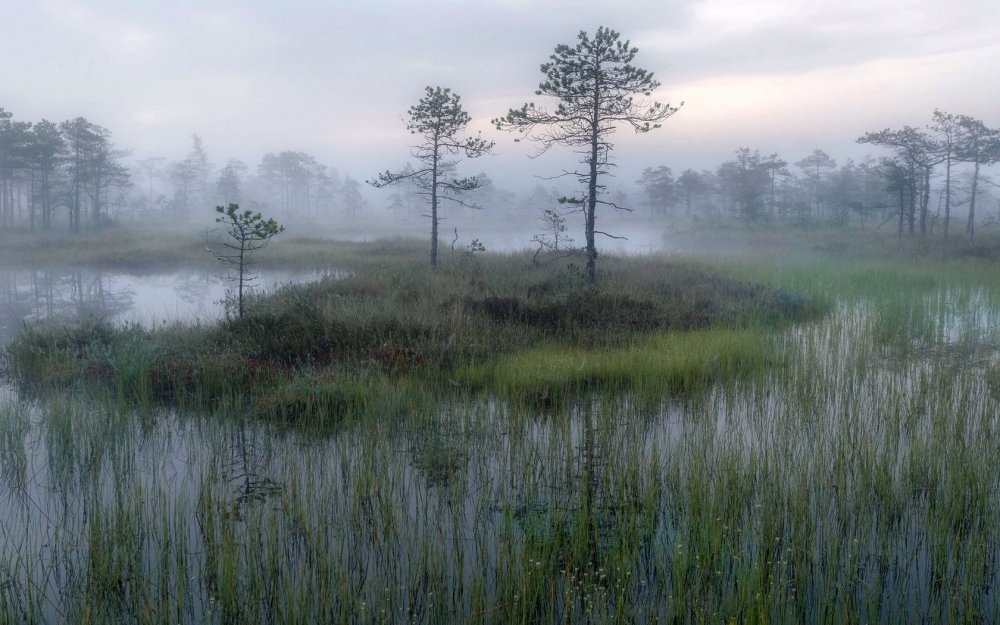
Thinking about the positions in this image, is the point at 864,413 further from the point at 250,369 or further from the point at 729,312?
the point at 250,369

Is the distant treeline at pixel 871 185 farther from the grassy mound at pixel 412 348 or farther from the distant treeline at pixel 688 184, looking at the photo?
the grassy mound at pixel 412 348

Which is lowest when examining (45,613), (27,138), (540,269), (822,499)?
(45,613)

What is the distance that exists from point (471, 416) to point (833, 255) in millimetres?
32308

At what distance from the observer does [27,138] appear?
42.9 m

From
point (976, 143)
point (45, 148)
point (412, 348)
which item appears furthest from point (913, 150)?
point (45, 148)

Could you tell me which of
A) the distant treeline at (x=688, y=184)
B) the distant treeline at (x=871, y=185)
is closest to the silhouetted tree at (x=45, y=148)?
the distant treeline at (x=688, y=184)

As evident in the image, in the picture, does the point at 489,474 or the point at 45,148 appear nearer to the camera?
the point at 489,474

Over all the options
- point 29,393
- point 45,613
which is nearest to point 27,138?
point 29,393

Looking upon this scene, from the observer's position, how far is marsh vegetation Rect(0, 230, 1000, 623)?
3.86m

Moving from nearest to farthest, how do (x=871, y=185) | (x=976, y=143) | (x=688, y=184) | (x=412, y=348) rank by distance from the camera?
(x=412, y=348)
(x=976, y=143)
(x=871, y=185)
(x=688, y=184)

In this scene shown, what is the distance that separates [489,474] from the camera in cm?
571

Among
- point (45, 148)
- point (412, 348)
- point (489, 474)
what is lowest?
point (489, 474)

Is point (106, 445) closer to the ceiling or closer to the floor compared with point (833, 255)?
closer to the floor

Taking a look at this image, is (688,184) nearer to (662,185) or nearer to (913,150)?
(662,185)
